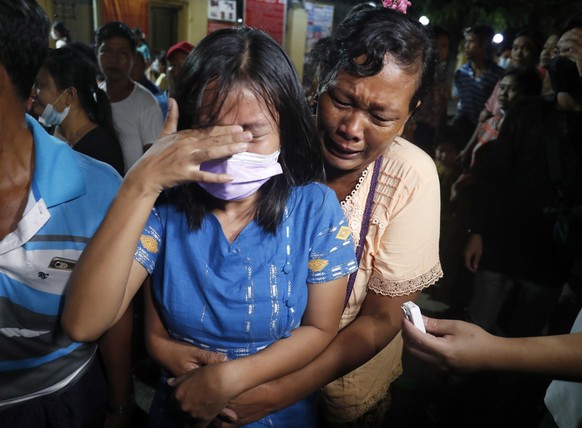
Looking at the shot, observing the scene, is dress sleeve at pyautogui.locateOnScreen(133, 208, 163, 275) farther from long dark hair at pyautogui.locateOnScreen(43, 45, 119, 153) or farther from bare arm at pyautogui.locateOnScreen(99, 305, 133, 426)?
long dark hair at pyautogui.locateOnScreen(43, 45, 119, 153)

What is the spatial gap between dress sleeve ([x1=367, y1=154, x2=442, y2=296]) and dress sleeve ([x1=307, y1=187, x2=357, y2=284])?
18 cm

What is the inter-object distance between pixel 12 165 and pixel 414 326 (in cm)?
136

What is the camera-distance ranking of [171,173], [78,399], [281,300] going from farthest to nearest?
[78,399] → [281,300] → [171,173]

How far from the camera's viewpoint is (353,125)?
147 centimetres

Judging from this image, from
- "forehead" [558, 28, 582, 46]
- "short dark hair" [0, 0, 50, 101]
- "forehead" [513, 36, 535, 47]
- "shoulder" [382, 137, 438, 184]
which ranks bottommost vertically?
"shoulder" [382, 137, 438, 184]

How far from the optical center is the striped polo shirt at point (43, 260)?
1310mm

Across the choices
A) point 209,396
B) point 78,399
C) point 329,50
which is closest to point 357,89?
point 329,50

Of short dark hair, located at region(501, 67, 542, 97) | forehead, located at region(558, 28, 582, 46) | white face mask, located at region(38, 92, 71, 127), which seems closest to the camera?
forehead, located at region(558, 28, 582, 46)

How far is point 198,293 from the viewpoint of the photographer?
130 cm

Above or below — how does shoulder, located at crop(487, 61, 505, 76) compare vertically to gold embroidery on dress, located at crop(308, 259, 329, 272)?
above

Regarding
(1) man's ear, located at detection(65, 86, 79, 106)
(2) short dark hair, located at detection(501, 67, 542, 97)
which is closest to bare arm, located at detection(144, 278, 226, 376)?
(1) man's ear, located at detection(65, 86, 79, 106)

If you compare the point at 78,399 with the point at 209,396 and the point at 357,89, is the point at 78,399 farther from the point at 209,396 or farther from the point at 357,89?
the point at 357,89

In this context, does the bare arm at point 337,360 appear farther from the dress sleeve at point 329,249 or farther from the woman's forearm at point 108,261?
the woman's forearm at point 108,261

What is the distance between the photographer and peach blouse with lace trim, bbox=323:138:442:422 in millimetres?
1497
